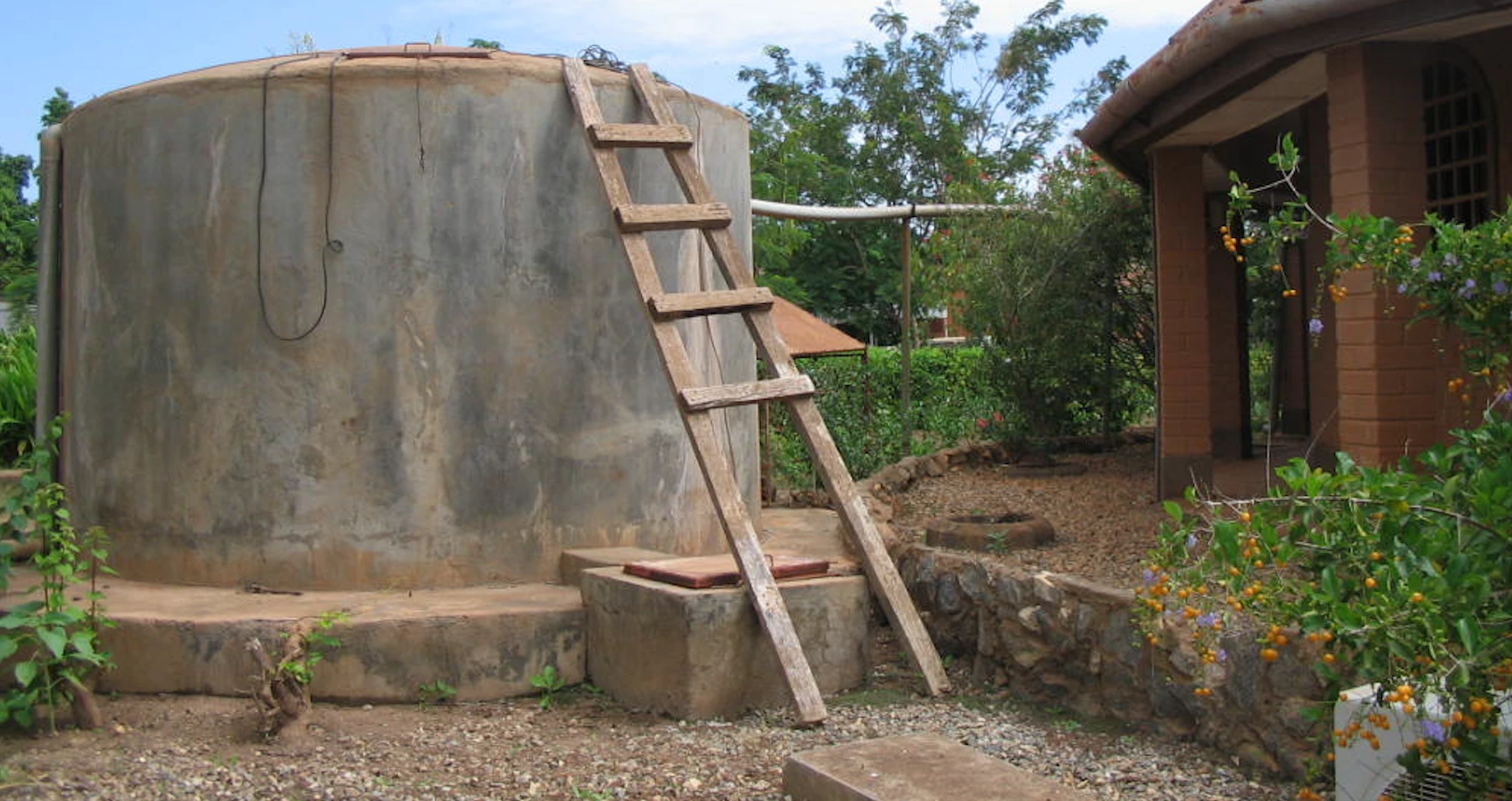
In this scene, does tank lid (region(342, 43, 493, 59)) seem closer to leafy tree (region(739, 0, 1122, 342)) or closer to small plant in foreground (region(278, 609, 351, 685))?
small plant in foreground (region(278, 609, 351, 685))

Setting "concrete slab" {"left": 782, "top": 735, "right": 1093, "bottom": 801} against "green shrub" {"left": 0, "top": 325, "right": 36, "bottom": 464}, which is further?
"green shrub" {"left": 0, "top": 325, "right": 36, "bottom": 464}

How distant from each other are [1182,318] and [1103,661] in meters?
3.86

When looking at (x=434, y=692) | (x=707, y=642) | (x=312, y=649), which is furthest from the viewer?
(x=434, y=692)

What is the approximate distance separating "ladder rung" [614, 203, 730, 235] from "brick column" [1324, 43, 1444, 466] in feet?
8.66

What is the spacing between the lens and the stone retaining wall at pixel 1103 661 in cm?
425

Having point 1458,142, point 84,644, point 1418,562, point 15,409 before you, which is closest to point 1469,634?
point 1418,562

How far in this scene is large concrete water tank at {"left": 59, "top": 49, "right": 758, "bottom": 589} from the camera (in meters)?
5.95

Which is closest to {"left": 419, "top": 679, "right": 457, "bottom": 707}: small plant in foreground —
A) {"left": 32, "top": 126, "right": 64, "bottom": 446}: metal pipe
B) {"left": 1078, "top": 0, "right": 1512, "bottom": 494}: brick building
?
{"left": 32, "top": 126, "right": 64, "bottom": 446}: metal pipe

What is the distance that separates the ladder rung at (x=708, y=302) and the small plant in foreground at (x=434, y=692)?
169 centimetres

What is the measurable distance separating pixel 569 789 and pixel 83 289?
3705 mm

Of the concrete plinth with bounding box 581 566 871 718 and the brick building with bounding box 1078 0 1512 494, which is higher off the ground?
the brick building with bounding box 1078 0 1512 494

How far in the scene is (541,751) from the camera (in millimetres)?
4891

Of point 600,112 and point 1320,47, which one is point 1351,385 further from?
point 600,112

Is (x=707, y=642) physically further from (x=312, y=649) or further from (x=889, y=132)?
(x=889, y=132)
